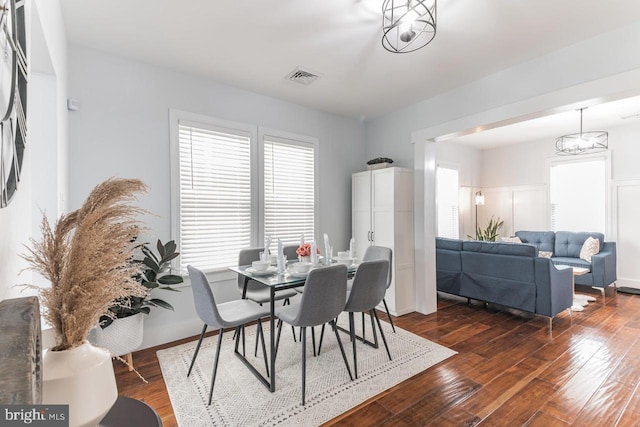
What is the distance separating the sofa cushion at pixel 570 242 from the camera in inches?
210

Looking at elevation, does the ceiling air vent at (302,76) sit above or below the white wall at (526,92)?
above

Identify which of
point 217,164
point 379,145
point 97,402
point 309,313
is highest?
point 379,145

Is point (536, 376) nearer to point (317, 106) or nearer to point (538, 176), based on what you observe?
point (317, 106)

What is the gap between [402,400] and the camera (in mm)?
2160

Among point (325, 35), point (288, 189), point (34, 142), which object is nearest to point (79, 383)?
point (34, 142)

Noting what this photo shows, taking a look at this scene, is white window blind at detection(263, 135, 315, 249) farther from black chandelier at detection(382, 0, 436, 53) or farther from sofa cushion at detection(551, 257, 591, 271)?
sofa cushion at detection(551, 257, 591, 271)

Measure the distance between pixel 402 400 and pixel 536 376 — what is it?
120 centimetres

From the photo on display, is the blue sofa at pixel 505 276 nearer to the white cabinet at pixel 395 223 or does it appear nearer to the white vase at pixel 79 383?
the white cabinet at pixel 395 223

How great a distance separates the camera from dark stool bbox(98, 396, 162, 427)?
0.85 metres

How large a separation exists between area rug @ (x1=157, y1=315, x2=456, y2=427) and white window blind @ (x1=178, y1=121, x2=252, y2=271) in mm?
948

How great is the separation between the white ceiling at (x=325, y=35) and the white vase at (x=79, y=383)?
2305mm

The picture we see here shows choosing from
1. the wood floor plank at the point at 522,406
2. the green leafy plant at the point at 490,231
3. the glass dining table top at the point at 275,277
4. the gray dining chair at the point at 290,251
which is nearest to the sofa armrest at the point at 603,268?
the green leafy plant at the point at 490,231

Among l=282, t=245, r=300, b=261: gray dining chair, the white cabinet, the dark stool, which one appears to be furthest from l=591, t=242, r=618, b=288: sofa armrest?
the dark stool

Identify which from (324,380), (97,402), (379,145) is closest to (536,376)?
(324,380)
